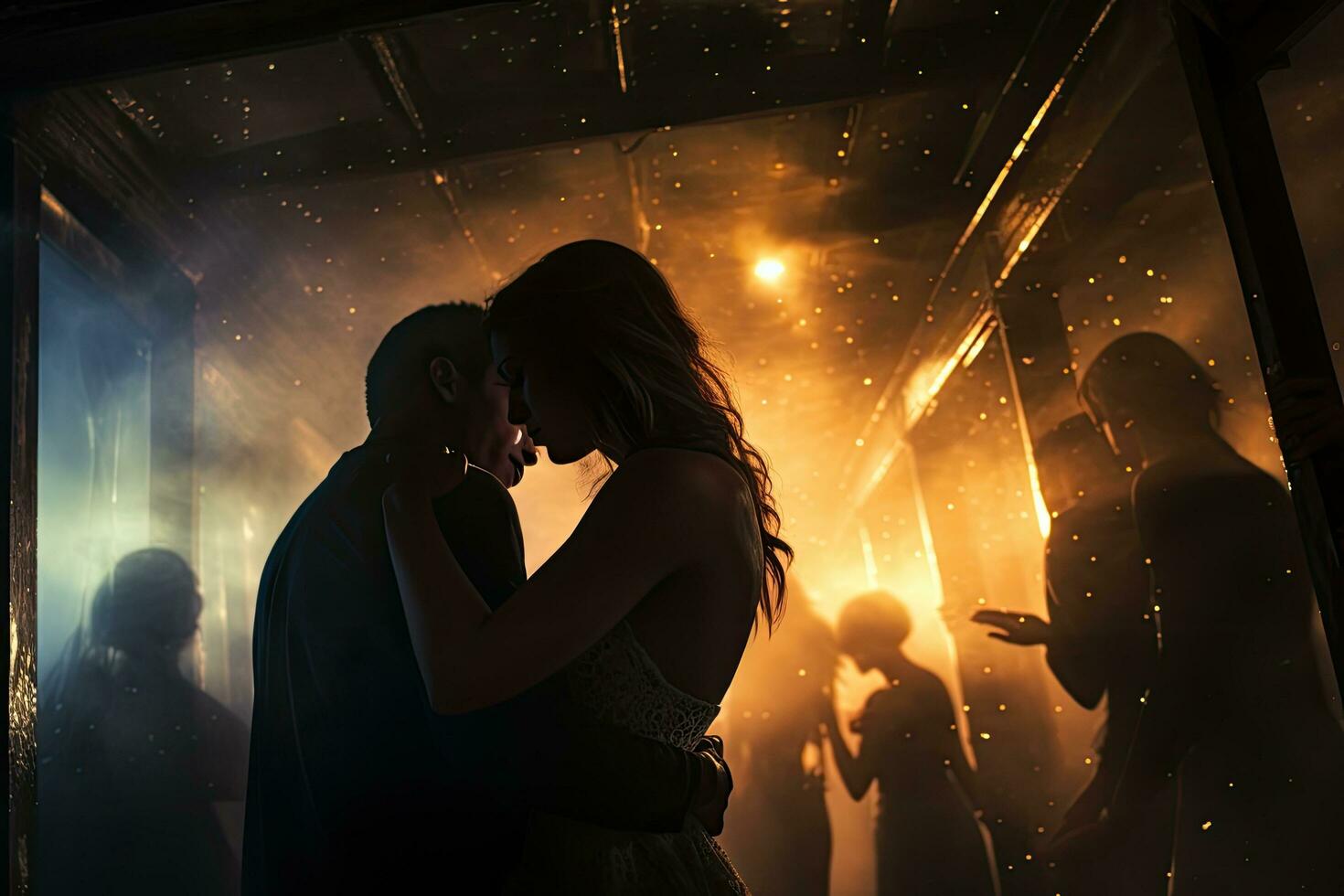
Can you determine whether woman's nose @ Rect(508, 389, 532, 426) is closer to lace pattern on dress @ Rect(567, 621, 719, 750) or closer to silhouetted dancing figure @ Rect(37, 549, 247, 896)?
lace pattern on dress @ Rect(567, 621, 719, 750)

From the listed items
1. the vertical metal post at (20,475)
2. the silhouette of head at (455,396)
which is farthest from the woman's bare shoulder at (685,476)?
the vertical metal post at (20,475)

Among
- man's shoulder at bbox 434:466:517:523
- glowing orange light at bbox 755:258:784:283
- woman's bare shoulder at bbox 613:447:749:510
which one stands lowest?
woman's bare shoulder at bbox 613:447:749:510

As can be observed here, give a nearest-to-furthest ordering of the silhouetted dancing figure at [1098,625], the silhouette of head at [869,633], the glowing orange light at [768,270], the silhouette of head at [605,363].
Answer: the silhouette of head at [605,363] → the silhouetted dancing figure at [1098,625] → the silhouette of head at [869,633] → the glowing orange light at [768,270]

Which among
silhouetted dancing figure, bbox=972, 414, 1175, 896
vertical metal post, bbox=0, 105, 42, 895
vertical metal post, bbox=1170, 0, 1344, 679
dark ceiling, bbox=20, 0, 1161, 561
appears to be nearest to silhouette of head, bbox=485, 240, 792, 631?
vertical metal post, bbox=1170, 0, 1344, 679

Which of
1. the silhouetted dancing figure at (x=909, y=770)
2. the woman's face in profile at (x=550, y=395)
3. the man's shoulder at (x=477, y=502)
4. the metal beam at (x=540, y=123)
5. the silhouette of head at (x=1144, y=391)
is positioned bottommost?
the silhouetted dancing figure at (x=909, y=770)

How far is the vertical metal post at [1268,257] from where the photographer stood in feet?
4.38

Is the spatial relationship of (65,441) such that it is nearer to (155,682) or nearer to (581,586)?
(155,682)

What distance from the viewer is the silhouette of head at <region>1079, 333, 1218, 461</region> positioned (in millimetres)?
2018

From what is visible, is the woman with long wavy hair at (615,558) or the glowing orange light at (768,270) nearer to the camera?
the woman with long wavy hair at (615,558)

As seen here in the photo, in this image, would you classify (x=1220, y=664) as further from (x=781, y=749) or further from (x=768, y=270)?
(x=768, y=270)

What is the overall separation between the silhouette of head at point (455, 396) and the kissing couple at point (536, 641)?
161 mm

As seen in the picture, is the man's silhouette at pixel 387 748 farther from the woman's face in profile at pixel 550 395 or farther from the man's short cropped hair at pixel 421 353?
the man's short cropped hair at pixel 421 353

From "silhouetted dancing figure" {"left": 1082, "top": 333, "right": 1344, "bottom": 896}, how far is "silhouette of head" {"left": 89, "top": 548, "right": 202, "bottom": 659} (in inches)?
77.1

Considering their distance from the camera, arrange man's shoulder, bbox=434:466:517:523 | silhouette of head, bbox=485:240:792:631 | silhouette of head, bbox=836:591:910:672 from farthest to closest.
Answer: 1. silhouette of head, bbox=836:591:910:672
2. man's shoulder, bbox=434:466:517:523
3. silhouette of head, bbox=485:240:792:631
